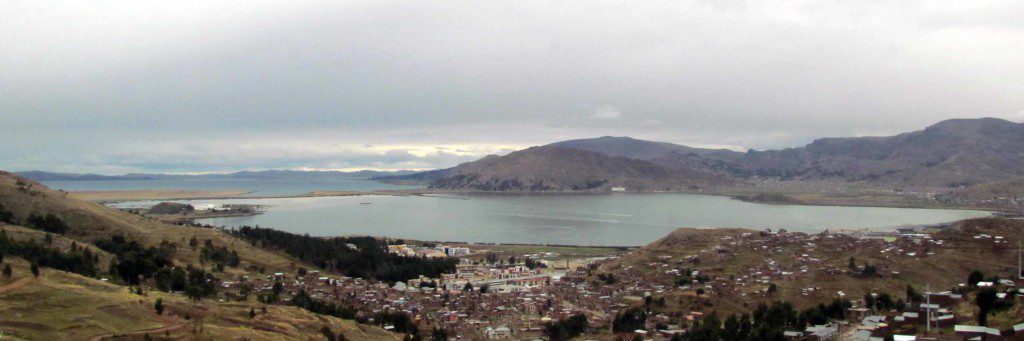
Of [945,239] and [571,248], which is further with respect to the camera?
[571,248]

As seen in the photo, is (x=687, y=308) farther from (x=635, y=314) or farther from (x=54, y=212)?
(x=54, y=212)

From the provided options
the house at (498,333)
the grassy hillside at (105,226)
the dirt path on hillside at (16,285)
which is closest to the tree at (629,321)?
the house at (498,333)

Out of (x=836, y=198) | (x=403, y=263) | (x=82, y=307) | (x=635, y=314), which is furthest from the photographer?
(x=836, y=198)

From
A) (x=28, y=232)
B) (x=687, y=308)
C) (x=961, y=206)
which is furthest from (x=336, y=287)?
(x=961, y=206)

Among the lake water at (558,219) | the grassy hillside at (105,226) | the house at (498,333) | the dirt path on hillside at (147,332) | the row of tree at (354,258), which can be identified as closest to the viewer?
the dirt path on hillside at (147,332)

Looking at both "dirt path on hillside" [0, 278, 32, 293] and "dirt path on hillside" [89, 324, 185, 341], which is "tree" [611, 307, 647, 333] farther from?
"dirt path on hillside" [0, 278, 32, 293]

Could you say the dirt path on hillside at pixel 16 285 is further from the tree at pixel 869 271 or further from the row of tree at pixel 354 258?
the tree at pixel 869 271

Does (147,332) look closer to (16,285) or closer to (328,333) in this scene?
(16,285)

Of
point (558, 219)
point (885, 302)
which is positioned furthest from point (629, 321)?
point (558, 219)
